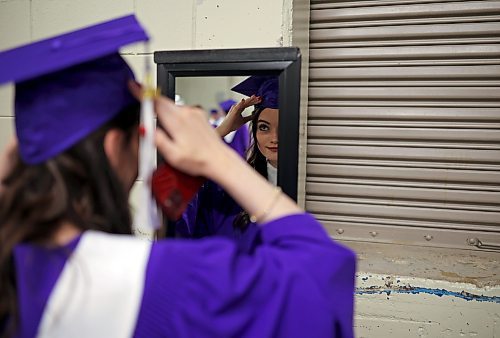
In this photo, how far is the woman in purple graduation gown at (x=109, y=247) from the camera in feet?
1.75

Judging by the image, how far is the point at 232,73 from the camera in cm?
98

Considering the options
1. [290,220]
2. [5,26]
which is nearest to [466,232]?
[290,220]

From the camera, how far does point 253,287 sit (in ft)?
1.85

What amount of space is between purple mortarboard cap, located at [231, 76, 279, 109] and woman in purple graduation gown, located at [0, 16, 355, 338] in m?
0.44

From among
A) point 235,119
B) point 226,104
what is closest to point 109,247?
point 235,119

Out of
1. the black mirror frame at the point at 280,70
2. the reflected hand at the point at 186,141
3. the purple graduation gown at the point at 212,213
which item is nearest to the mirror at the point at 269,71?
the black mirror frame at the point at 280,70

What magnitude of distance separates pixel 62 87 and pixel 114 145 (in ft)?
0.33

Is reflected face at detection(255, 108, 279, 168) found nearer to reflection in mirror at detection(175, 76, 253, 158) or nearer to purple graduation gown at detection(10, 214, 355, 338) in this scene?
reflection in mirror at detection(175, 76, 253, 158)

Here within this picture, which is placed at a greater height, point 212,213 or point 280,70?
point 280,70

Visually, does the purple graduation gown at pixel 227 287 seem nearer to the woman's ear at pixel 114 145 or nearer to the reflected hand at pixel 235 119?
the woman's ear at pixel 114 145

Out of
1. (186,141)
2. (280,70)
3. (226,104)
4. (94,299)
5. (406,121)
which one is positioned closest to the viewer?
(94,299)

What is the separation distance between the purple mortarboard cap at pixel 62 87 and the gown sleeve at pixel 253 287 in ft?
0.63

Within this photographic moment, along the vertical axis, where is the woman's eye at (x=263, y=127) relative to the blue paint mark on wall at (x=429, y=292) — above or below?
above

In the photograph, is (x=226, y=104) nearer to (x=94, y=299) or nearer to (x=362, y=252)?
(x=362, y=252)
